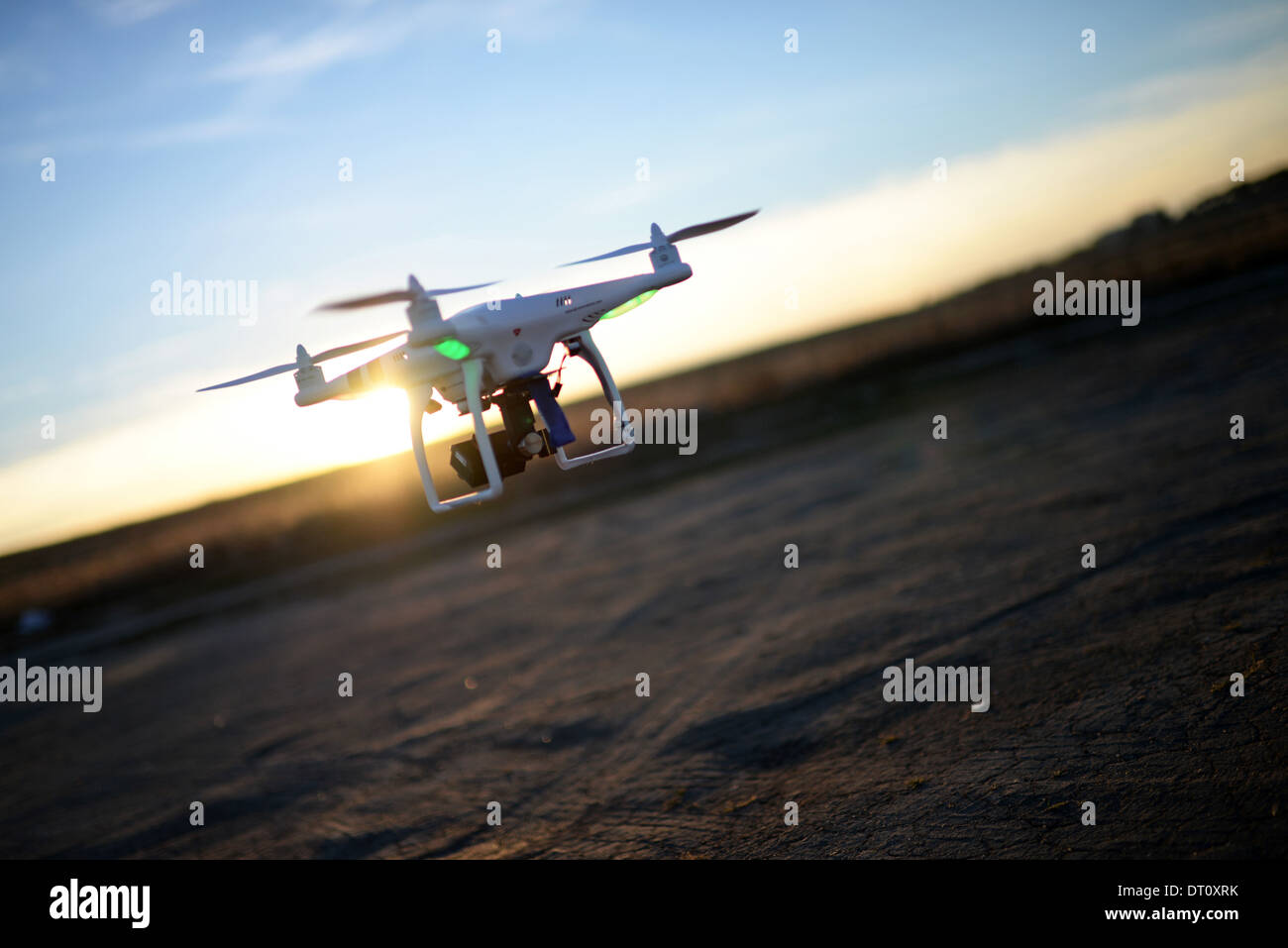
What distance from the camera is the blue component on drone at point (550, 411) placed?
4.29 meters

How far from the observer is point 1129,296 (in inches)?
1996

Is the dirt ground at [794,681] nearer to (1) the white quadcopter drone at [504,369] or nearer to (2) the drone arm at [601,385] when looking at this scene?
(2) the drone arm at [601,385]

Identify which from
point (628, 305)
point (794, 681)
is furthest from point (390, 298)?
point (794, 681)

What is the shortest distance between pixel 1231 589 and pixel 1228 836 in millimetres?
6093

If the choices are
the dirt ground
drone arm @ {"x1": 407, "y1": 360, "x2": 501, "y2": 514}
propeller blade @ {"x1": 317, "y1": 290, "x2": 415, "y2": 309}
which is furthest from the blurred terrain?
propeller blade @ {"x1": 317, "y1": 290, "x2": 415, "y2": 309}

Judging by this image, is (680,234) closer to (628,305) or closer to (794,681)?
(628,305)

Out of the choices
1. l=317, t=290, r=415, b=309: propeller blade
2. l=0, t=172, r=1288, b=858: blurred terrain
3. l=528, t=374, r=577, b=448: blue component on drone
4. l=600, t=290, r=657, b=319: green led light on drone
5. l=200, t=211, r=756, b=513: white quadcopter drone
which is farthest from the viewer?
l=0, t=172, r=1288, b=858: blurred terrain

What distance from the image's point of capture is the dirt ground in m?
9.77

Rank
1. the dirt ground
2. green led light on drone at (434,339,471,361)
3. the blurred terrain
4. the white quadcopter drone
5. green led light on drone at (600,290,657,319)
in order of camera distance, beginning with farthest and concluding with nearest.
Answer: the blurred terrain, the dirt ground, green led light on drone at (600,290,657,319), the white quadcopter drone, green led light on drone at (434,339,471,361)

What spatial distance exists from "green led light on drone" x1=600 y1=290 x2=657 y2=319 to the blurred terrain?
6942 millimetres

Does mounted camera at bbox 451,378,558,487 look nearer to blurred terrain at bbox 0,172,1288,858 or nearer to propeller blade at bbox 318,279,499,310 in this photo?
propeller blade at bbox 318,279,499,310

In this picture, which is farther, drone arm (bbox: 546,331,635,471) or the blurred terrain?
the blurred terrain

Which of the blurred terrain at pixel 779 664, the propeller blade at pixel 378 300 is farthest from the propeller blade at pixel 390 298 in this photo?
the blurred terrain at pixel 779 664
